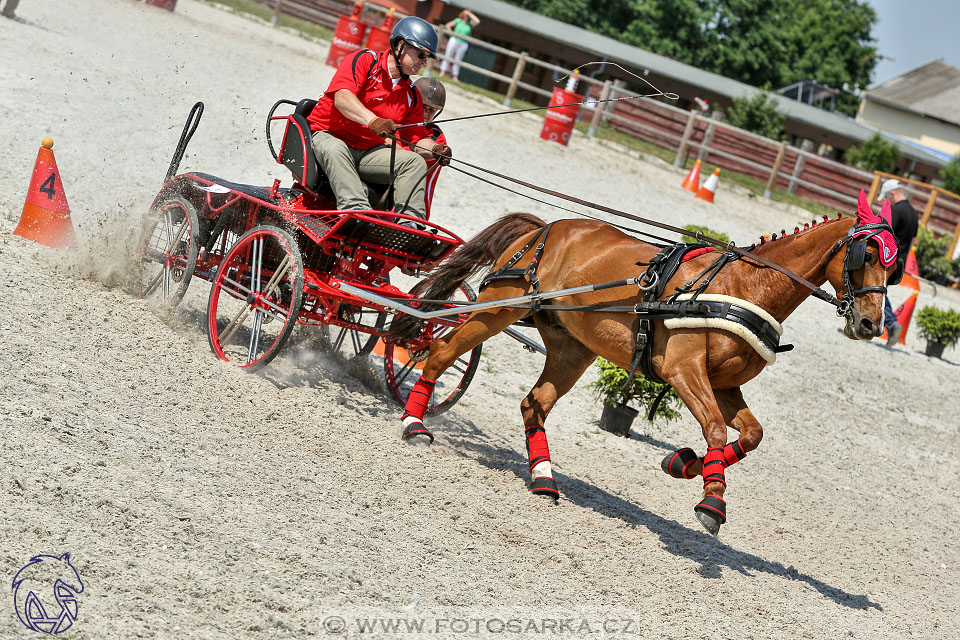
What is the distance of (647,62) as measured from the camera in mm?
37156

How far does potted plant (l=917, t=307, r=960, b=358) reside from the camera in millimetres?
14508

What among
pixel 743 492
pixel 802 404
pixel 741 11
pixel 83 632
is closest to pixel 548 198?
pixel 802 404

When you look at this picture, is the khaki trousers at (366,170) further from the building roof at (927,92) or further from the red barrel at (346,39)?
the building roof at (927,92)

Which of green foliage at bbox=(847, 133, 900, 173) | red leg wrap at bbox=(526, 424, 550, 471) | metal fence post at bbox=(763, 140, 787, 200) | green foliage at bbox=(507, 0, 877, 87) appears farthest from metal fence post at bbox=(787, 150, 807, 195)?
green foliage at bbox=(507, 0, 877, 87)

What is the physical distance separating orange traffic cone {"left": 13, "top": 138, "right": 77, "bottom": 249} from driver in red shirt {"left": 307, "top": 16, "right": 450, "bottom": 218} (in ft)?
7.41

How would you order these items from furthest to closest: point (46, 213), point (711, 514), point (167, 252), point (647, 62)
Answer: point (647, 62) < point (46, 213) < point (167, 252) < point (711, 514)

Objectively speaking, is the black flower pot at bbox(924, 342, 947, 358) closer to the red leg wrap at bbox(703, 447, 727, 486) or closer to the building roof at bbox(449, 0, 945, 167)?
the red leg wrap at bbox(703, 447, 727, 486)

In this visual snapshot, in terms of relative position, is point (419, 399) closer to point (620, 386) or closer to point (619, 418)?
point (620, 386)

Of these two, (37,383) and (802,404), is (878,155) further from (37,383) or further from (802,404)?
(37,383)

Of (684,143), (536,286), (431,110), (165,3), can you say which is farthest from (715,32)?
(536,286)

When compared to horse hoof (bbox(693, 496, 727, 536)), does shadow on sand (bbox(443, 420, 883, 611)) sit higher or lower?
lower

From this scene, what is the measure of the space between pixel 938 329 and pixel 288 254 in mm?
11563

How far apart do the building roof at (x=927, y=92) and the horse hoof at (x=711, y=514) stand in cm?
4896

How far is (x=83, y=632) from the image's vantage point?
3.22 meters
